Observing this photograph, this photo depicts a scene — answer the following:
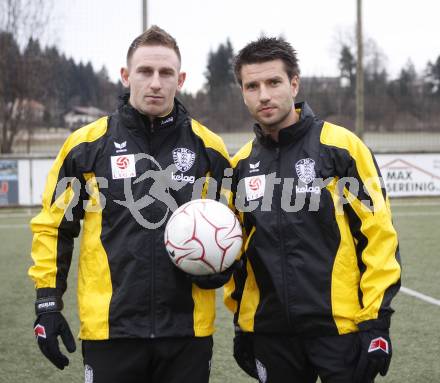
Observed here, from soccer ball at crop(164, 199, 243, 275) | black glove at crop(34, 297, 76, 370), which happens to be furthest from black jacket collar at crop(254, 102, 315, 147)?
black glove at crop(34, 297, 76, 370)

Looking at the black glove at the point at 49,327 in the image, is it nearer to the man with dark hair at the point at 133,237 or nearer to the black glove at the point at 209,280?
the man with dark hair at the point at 133,237

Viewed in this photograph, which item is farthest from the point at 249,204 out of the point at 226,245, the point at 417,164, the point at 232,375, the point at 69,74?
the point at 69,74

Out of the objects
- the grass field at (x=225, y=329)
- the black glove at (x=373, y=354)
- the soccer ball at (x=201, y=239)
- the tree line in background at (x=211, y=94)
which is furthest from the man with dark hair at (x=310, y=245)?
the tree line in background at (x=211, y=94)

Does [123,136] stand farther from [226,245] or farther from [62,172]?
[226,245]

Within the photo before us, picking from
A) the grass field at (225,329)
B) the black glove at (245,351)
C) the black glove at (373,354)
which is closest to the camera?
the black glove at (373,354)

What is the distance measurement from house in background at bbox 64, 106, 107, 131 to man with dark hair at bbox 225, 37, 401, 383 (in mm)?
13942

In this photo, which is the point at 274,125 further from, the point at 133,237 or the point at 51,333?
the point at 51,333

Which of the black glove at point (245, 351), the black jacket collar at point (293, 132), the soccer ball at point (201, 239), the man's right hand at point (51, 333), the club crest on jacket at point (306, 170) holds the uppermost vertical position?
the black jacket collar at point (293, 132)

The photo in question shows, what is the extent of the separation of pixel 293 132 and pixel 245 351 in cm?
101

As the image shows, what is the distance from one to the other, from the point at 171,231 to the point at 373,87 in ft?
54.0

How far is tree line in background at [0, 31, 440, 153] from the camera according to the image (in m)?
16.5

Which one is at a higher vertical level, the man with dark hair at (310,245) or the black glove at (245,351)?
the man with dark hair at (310,245)

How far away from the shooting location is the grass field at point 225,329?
14.8 ft

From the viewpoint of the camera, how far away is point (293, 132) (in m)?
2.88
